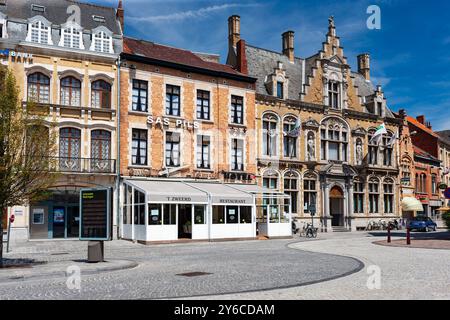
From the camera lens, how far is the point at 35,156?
14195 millimetres

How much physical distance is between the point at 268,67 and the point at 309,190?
9.46m

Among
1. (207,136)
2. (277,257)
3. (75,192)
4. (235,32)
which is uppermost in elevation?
(235,32)

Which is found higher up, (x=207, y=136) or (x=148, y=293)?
(x=207, y=136)

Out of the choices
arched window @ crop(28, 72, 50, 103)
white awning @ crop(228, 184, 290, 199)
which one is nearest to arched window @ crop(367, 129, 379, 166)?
white awning @ crop(228, 184, 290, 199)

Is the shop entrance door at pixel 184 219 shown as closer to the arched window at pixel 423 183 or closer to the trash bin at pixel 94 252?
the trash bin at pixel 94 252

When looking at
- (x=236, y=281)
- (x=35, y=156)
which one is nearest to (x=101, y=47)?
(x=35, y=156)

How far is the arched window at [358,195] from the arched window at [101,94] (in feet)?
66.9

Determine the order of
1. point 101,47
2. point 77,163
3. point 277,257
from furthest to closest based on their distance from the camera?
1. point 101,47
2. point 77,163
3. point 277,257

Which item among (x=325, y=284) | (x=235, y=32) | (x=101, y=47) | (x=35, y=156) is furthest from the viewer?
(x=235, y=32)

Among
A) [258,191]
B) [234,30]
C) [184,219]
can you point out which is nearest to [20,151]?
[184,219]

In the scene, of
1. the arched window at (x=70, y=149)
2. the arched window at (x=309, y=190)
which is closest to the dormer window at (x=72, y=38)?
the arched window at (x=70, y=149)
